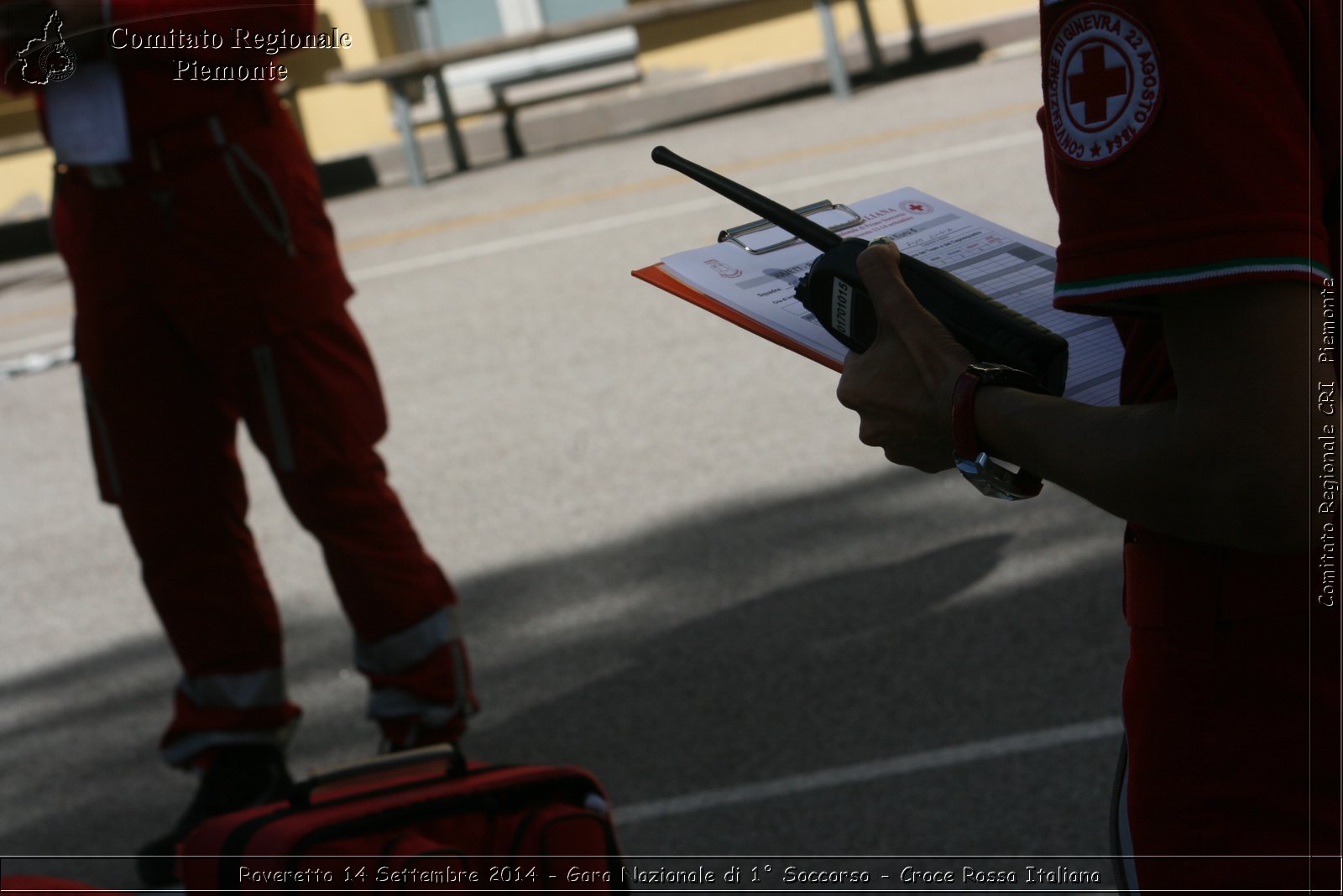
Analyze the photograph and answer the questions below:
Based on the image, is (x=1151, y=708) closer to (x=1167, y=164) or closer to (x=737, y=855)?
(x=1167, y=164)

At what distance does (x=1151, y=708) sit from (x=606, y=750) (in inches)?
83.7

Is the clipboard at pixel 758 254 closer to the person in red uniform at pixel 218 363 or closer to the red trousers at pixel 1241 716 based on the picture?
the red trousers at pixel 1241 716

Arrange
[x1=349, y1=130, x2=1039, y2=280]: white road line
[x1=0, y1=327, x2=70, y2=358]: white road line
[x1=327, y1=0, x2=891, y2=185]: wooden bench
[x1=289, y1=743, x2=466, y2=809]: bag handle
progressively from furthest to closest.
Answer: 1. [x1=327, y1=0, x2=891, y2=185]: wooden bench
2. [x1=0, y1=327, x2=70, y2=358]: white road line
3. [x1=349, y1=130, x2=1039, y2=280]: white road line
4. [x1=289, y1=743, x2=466, y2=809]: bag handle

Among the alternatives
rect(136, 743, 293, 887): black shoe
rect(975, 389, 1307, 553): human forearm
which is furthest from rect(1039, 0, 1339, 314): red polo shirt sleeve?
rect(136, 743, 293, 887): black shoe

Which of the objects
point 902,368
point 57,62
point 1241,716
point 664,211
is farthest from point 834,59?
point 1241,716

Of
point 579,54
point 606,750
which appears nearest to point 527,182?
point 579,54

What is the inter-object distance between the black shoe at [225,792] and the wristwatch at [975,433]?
2211 mm

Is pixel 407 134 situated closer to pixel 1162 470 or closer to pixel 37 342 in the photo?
pixel 37 342

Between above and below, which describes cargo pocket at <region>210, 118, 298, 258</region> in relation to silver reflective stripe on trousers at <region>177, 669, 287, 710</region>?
above

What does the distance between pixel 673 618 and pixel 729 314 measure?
249cm

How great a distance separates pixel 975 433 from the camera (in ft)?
3.81

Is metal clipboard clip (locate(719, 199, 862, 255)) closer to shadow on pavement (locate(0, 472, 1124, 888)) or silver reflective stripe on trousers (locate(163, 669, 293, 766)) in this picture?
shadow on pavement (locate(0, 472, 1124, 888))

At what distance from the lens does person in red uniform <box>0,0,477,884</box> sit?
2801 millimetres

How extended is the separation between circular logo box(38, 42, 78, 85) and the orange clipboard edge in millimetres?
1883
